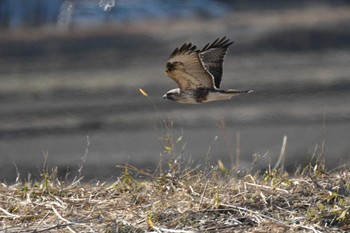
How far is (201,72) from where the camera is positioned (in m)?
7.75

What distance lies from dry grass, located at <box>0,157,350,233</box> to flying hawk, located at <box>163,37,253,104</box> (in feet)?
3.06

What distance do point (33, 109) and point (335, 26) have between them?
5.08 metres

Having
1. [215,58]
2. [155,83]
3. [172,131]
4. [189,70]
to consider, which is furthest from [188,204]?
[155,83]

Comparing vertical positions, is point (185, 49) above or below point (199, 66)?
above

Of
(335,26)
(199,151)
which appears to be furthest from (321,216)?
(335,26)

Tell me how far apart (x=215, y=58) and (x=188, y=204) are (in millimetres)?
1604

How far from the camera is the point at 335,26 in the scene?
55.8 feet

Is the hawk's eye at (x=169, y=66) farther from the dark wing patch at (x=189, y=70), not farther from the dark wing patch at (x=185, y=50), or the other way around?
the dark wing patch at (x=185, y=50)

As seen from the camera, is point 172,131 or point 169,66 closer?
point 169,66

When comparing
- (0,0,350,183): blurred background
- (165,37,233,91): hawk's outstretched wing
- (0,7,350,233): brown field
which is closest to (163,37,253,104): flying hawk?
(165,37,233,91): hawk's outstretched wing

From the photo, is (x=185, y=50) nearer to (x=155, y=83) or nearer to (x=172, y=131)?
(x=172, y=131)

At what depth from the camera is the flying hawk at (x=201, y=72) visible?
7.69 metres

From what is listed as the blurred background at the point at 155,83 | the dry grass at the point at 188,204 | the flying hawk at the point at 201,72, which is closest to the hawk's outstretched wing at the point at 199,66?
the flying hawk at the point at 201,72

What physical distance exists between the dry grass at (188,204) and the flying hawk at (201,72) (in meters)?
0.93
